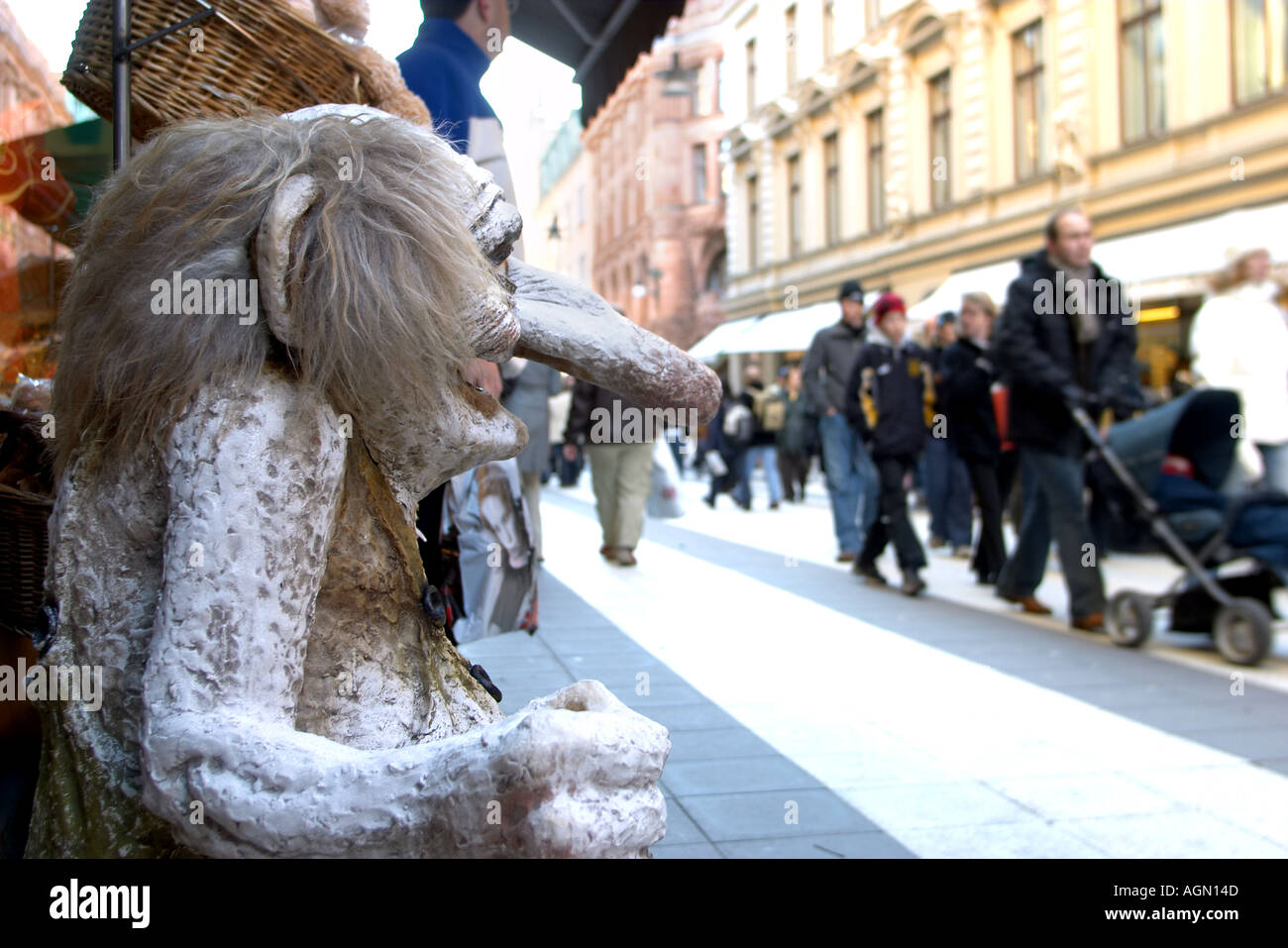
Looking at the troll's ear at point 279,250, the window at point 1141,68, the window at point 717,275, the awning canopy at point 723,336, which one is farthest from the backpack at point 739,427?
the window at point 717,275

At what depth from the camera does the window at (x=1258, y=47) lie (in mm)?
14250

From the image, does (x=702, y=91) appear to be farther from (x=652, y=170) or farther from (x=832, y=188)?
(x=832, y=188)

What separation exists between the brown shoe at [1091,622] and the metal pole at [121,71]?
563cm

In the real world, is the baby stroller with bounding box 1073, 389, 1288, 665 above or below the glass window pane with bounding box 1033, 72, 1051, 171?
below

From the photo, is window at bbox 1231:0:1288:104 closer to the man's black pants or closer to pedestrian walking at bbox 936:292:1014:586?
pedestrian walking at bbox 936:292:1014:586

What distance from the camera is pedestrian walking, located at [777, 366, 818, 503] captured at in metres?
15.6

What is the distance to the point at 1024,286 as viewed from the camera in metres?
6.26

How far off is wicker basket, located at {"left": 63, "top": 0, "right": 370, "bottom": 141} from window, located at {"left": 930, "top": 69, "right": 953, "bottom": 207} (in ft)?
69.2

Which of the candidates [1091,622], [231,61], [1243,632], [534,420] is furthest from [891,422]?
[231,61]

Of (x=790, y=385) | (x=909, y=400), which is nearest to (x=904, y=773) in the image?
(x=909, y=400)

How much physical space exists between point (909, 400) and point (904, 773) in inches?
185

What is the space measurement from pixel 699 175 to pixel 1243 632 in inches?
908

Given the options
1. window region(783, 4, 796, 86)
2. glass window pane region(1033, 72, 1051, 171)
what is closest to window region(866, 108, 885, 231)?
window region(783, 4, 796, 86)
